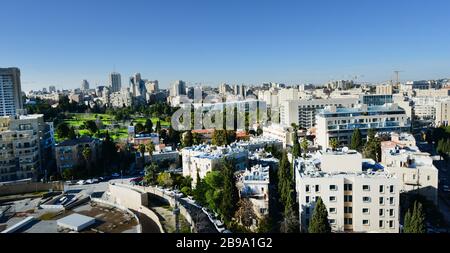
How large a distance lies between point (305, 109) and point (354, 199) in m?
9.48

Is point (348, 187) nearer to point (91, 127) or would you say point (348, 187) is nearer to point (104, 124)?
point (91, 127)

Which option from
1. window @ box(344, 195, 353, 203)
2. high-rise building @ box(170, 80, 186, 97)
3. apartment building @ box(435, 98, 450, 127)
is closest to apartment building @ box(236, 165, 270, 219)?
window @ box(344, 195, 353, 203)

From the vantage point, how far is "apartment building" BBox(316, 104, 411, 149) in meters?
9.74

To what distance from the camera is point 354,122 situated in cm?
994

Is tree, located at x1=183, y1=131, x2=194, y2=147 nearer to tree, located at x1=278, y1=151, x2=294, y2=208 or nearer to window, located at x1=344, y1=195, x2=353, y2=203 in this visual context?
tree, located at x1=278, y1=151, x2=294, y2=208

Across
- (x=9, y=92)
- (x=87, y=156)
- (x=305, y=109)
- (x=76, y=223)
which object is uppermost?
(x=9, y=92)

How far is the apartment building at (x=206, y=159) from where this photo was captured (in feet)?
21.4

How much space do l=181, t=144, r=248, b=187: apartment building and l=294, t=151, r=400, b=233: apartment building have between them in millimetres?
2448

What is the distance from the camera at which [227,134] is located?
10977mm

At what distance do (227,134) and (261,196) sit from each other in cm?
610

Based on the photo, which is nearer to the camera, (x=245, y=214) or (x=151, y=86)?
(x=245, y=214)

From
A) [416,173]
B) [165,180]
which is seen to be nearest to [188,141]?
[165,180]

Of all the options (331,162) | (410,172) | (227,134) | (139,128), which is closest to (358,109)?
(227,134)
